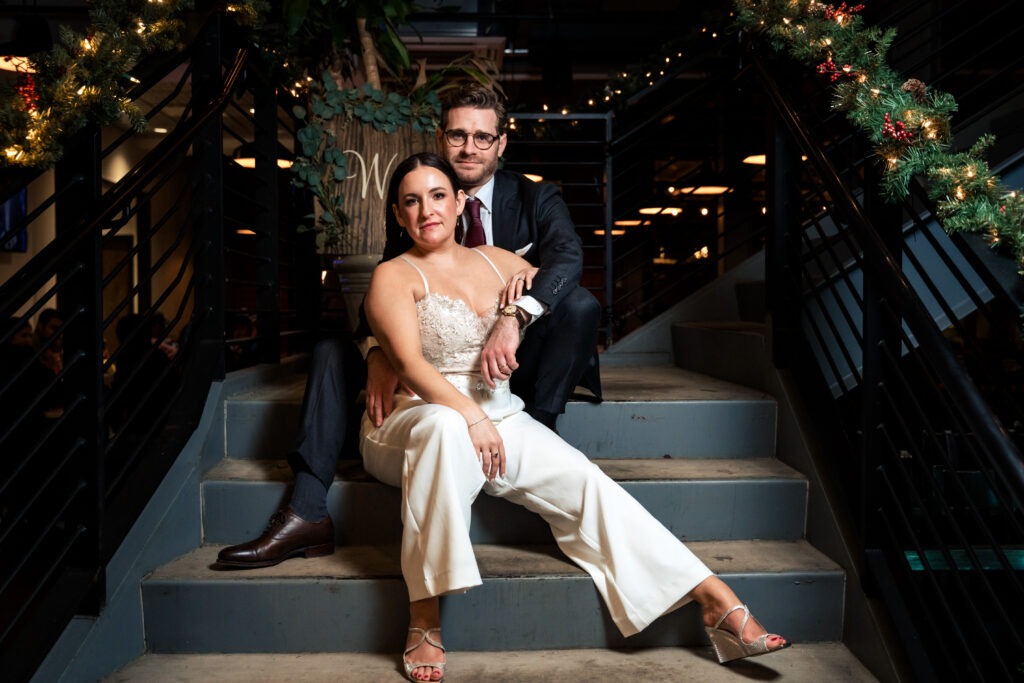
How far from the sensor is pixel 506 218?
259cm

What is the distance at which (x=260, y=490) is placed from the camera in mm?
2213

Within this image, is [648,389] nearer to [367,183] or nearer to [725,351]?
[725,351]

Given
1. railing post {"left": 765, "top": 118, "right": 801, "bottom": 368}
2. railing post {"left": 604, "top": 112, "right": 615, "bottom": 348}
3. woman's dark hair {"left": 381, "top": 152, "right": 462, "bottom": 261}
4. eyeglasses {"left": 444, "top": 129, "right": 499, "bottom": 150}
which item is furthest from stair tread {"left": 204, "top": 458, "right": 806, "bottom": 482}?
railing post {"left": 604, "top": 112, "right": 615, "bottom": 348}

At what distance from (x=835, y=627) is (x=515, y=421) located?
3.39 ft

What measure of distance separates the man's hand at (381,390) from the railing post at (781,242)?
133 cm

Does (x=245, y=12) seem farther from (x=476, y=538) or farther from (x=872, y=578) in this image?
(x=872, y=578)

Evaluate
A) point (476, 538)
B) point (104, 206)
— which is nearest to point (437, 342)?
point (476, 538)

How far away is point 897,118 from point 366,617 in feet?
6.54

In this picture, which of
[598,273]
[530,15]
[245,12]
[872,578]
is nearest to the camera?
[872,578]

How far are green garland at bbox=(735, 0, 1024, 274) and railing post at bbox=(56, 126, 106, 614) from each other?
2.06m

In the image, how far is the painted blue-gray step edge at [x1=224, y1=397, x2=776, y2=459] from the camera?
8.29 feet

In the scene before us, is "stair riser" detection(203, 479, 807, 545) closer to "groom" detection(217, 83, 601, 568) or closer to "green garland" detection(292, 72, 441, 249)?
"groom" detection(217, 83, 601, 568)

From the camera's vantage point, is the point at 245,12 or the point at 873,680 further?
the point at 245,12

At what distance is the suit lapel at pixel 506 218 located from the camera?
8.46 ft
